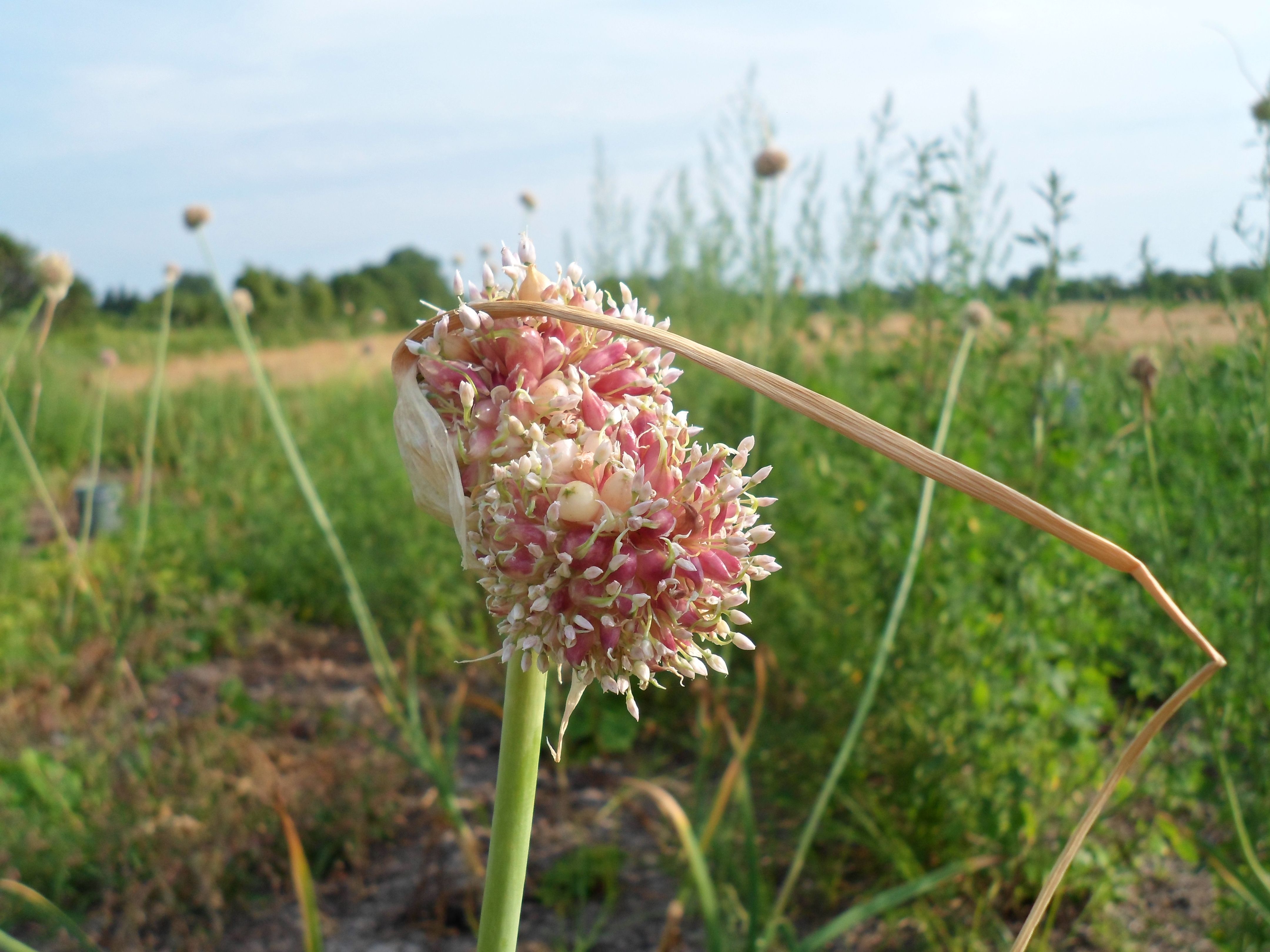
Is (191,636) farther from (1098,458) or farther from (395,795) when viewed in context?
(1098,458)

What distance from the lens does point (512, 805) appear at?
0.55 m

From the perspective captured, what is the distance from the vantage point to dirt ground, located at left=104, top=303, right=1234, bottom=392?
2.31 metres

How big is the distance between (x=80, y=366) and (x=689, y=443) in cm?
1115

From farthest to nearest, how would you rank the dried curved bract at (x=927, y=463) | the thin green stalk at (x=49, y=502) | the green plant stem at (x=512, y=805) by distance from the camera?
the thin green stalk at (x=49, y=502) → the green plant stem at (x=512, y=805) → the dried curved bract at (x=927, y=463)

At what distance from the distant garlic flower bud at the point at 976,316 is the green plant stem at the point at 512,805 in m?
1.81

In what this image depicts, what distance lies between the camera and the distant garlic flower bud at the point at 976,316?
2.12 m

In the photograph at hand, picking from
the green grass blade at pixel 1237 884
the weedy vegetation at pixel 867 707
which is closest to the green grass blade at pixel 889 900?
the weedy vegetation at pixel 867 707

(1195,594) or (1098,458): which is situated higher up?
(1098,458)

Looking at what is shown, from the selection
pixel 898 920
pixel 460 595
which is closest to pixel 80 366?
pixel 460 595

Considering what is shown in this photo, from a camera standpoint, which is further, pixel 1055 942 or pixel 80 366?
pixel 80 366

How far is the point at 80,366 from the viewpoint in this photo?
977cm

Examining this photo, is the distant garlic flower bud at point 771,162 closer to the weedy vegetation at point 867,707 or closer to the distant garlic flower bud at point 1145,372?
the weedy vegetation at point 867,707

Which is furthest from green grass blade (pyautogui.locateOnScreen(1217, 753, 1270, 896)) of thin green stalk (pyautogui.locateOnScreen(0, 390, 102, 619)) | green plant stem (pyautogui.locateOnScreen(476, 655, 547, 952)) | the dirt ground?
thin green stalk (pyautogui.locateOnScreen(0, 390, 102, 619))

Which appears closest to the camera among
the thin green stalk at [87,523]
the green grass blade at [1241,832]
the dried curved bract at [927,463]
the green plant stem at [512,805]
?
the dried curved bract at [927,463]
